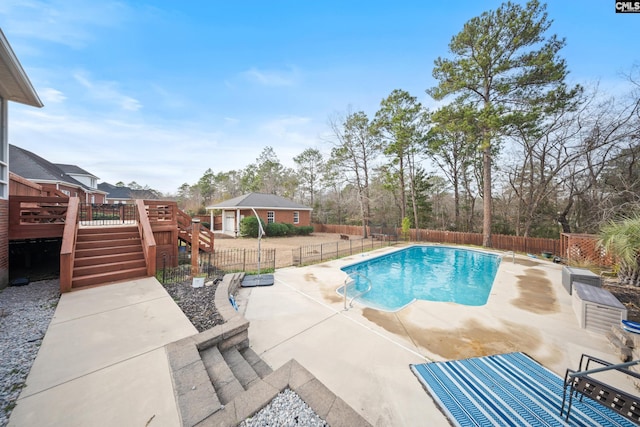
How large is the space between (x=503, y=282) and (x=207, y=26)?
1659 centimetres

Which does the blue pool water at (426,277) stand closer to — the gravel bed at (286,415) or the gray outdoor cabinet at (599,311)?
the gray outdoor cabinet at (599,311)

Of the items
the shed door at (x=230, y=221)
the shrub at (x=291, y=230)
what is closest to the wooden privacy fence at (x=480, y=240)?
the shrub at (x=291, y=230)

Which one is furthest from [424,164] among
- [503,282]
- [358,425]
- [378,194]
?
[358,425]

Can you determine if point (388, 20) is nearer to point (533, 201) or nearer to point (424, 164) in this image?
point (424, 164)

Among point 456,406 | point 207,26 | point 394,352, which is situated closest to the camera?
point 456,406

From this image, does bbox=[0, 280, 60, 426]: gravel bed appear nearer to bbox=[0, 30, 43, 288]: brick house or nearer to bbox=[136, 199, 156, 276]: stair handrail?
bbox=[0, 30, 43, 288]: brick house

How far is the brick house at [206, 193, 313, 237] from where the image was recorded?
62.2 ft

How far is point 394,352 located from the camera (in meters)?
3.71

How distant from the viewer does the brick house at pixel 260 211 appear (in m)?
19.0

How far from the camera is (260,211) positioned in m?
19.6

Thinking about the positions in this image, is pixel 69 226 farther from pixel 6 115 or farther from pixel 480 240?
pixel 480 240

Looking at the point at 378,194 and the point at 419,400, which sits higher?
the point at 378,194

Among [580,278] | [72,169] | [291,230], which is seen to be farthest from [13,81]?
[72,169]

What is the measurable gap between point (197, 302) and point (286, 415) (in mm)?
3343
